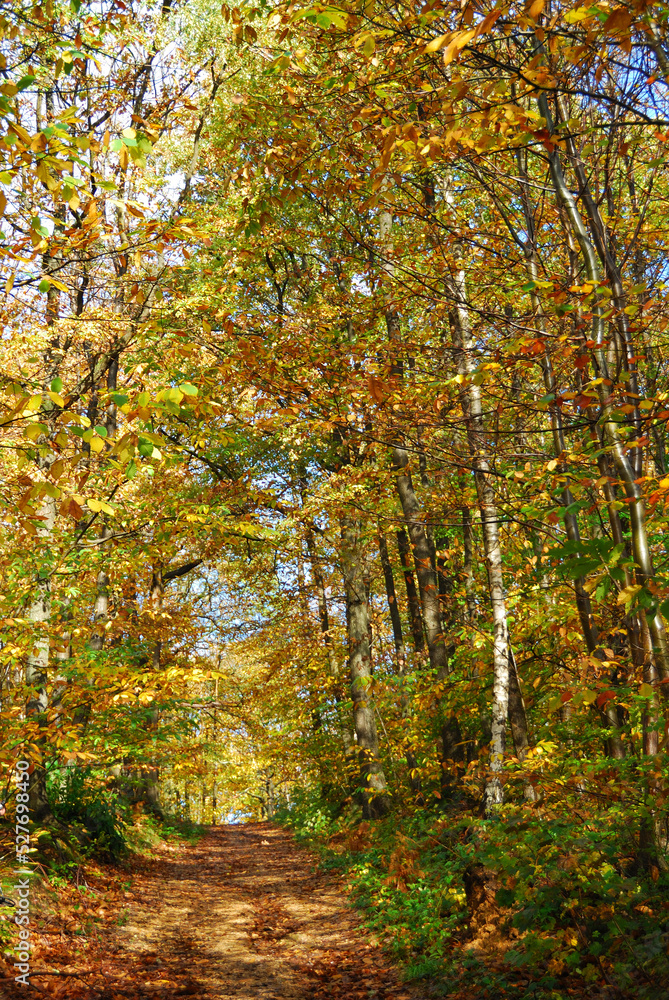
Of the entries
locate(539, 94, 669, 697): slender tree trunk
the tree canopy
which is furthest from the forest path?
locate(539, 94, 669, 697): slender tree trunk

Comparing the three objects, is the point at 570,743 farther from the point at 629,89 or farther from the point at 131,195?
the point at 131,195

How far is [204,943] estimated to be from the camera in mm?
7520

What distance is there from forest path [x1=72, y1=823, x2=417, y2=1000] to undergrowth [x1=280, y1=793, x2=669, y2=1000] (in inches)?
18.2

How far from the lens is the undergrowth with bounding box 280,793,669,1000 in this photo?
4.38m

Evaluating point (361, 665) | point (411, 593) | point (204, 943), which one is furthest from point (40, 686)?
point (411, 593)

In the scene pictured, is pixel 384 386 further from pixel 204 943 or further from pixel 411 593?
pixel 411 593

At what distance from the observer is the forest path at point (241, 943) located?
5.93 metres

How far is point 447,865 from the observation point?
7.77 metres

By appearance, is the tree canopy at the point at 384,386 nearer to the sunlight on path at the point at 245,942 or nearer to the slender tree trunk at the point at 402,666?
the slender tree trunk at the point at 402,666

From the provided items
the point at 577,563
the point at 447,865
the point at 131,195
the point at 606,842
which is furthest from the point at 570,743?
the point at 131,195

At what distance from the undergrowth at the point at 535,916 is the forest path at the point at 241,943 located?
462 mm

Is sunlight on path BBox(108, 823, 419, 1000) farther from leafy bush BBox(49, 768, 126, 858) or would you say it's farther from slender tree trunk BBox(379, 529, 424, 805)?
slender tree trunk BBox(379, 529, 424, 805)

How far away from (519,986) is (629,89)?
629 centimetres

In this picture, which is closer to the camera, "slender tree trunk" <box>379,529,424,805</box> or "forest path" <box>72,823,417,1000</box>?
"forest path" <box>72,823,417,1000</box>
